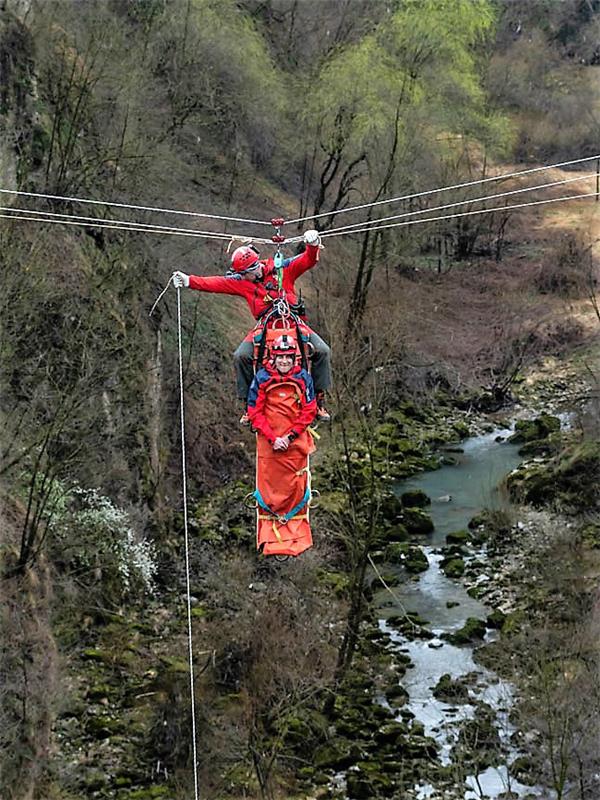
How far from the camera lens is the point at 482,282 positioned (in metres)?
33.5

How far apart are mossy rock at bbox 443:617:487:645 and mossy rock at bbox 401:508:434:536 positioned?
12.4ft

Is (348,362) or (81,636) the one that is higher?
(348,362)

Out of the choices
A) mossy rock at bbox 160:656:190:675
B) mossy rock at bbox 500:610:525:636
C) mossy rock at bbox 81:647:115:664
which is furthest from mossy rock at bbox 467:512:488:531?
mossy rock at bbox 81:647:115:664

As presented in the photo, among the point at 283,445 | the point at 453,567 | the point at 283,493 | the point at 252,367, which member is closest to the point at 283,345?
the point at 252,367

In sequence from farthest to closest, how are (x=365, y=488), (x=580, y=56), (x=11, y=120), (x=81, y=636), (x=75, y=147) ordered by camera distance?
(x=580, y=56), (x=365, y=488), (x=75, y=147), (x=11, y=120), (x=81, y=636)

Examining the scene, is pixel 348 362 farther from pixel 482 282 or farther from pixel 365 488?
pixel 482 282

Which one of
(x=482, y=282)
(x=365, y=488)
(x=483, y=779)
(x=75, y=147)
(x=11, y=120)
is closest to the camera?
(x=483, y=779)

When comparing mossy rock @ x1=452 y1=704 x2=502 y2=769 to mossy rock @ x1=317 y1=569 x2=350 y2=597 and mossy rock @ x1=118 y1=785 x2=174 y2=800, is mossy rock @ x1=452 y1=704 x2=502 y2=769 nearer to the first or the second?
mossy rock @ x1=317 y1=569 x2=350 y2=597

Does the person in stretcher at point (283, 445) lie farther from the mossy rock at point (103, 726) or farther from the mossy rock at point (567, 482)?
the mossy rock at point (567, 482)

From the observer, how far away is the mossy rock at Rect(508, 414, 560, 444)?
2845 centimetres

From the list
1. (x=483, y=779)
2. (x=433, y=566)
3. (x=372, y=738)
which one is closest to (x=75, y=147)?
(x=433, y=566)

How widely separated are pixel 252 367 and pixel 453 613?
13499 millimetres

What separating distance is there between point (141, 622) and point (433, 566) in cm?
638

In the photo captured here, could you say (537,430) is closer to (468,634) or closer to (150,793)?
(468,634)
